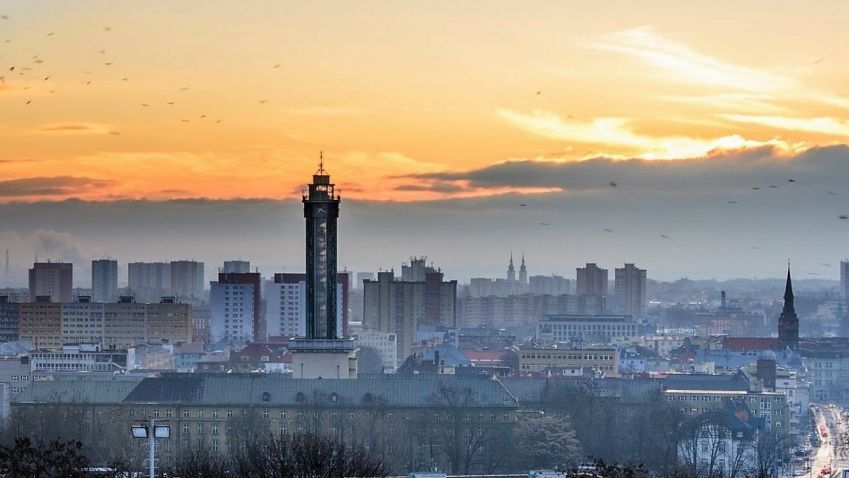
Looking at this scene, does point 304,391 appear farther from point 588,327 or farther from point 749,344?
point 588,327

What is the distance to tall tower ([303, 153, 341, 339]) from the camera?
61281 millimetres

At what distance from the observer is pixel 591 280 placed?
532ft

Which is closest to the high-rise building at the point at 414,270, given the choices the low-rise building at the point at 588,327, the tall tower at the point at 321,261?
the low-rise building at the point at 588,327

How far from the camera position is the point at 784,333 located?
322 feet

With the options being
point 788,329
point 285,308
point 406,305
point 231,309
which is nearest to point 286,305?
point 285,308

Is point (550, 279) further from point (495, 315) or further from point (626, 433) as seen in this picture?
point (626, 433)

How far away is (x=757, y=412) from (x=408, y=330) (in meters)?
53.5

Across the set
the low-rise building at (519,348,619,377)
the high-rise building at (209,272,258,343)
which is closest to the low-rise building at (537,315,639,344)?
the high-rise building at (209,272,258,343)

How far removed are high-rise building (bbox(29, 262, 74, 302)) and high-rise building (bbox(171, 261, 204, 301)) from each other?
2802 cm

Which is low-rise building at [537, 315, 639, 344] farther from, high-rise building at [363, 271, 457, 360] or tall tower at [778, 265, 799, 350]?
tall tower at [778, 265, 799, 350]

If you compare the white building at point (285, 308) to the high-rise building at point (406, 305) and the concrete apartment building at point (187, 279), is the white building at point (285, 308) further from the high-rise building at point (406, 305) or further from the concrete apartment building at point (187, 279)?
the concrete apartment building at point (187, 279)

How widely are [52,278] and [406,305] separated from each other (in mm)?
26626

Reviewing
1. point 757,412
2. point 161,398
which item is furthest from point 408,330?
point 161,398

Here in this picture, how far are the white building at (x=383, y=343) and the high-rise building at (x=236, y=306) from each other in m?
12.3
